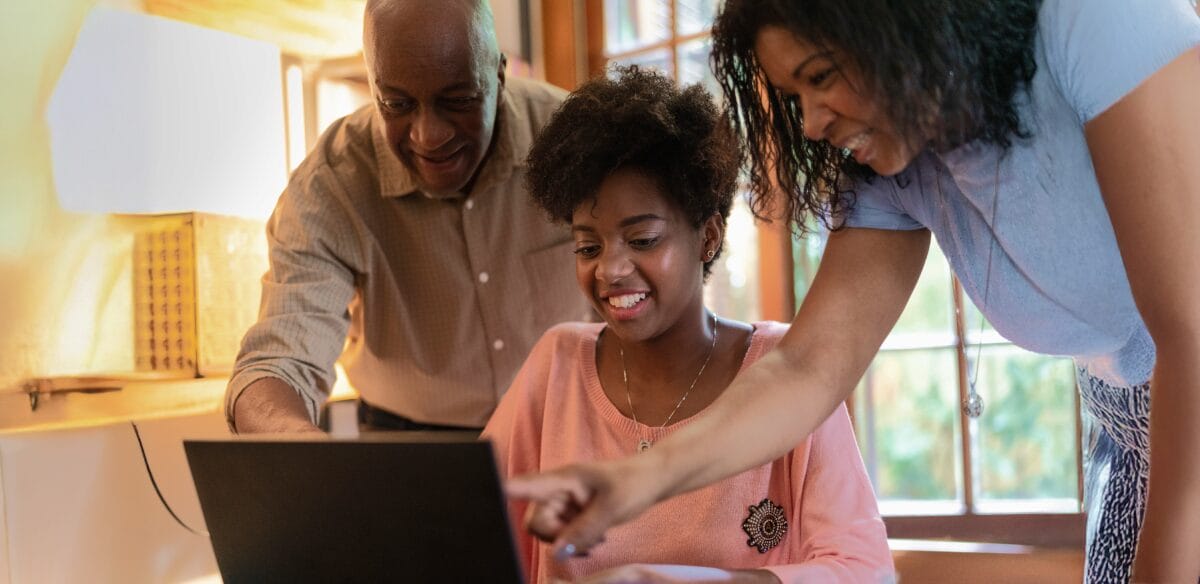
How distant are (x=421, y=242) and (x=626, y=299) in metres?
0.52

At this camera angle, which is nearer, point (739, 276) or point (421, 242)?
point (421, 242)

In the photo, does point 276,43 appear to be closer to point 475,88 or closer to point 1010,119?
point 475,88

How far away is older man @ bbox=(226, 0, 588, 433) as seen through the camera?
1478 mm

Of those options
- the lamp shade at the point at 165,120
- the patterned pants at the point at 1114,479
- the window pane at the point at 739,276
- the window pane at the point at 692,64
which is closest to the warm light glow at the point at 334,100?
the lamp shade at the point at 165,120

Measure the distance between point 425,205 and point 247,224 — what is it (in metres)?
0.65

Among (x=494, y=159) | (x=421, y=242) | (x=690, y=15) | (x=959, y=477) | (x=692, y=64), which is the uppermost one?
(x=690, y=15)

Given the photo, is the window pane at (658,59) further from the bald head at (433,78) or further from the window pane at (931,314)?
the bald head at (433,78)

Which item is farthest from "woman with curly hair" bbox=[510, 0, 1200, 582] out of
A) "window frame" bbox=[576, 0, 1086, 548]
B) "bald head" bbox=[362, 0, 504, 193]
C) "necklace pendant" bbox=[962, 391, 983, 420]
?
"window frame" bbox=[576, 0, 1086, 548]

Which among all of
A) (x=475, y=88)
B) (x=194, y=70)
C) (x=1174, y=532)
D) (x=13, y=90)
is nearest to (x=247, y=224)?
(x=194, y=70)

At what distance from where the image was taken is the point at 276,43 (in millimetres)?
2402

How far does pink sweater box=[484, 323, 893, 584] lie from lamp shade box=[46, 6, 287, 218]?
3.82 ft

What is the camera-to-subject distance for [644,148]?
1307 mm

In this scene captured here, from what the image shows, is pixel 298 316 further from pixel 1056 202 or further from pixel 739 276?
pixel 739 276

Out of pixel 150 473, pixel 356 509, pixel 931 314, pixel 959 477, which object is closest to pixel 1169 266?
pixel 356 509
